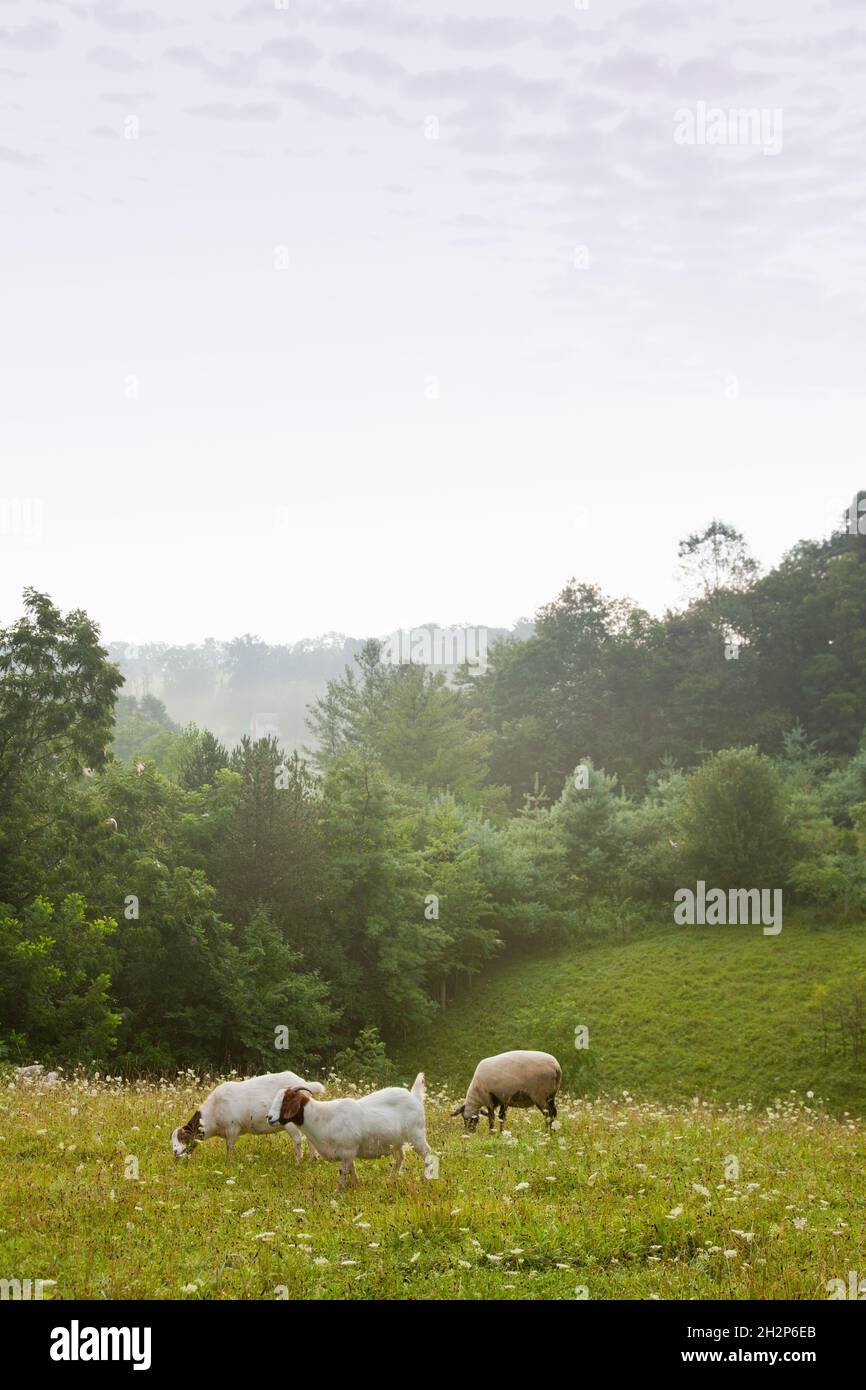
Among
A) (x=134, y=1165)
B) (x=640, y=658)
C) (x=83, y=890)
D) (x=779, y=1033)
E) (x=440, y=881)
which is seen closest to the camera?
(x=134, y=1165)

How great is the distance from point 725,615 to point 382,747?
1224 inches

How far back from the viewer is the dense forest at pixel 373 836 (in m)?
→ 31.0

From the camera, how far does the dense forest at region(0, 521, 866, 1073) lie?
1222 inches

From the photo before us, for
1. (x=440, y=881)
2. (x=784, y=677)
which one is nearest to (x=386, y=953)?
(x=440, y=881)

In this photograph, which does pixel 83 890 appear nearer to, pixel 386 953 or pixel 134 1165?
pixel 386 953

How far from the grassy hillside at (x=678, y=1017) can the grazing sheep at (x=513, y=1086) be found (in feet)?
38.2

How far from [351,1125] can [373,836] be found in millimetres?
30455

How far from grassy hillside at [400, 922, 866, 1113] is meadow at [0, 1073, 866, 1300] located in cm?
1563

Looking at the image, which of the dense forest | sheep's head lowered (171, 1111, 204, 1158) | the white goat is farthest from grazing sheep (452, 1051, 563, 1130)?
the dense forest

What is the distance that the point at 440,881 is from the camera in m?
45.2

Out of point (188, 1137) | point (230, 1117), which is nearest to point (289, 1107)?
point (230, 1117)

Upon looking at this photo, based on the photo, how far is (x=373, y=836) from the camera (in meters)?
41.9

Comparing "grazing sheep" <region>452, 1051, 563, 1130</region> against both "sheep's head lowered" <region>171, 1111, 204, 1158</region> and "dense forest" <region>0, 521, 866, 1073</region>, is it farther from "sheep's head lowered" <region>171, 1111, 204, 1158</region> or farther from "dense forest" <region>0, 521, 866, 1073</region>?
"dense forest" <region>0, 521, 866, 1073</region>

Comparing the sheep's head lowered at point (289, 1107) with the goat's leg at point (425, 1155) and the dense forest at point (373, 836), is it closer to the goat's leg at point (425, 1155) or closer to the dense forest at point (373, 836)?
the goat's leg at point (425, 1155)
